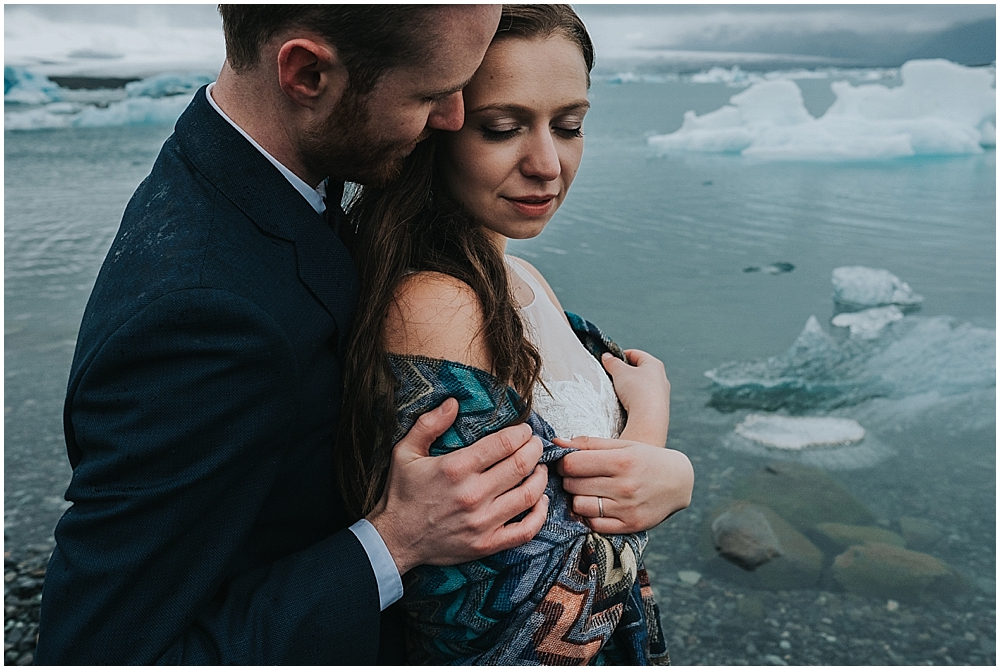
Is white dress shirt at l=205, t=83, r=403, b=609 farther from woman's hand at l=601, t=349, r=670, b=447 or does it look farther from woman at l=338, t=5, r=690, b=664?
woman's hand at l=601, t=349, r=670, b=447

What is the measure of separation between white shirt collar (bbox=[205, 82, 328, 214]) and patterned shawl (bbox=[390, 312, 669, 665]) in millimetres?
288

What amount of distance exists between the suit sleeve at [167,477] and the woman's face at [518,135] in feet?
1.90

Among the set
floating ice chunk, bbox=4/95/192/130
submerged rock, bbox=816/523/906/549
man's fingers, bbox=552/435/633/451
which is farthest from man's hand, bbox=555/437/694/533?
floating ice chunk, bbox=4/95/192/130

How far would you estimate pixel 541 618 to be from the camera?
141 centimetres

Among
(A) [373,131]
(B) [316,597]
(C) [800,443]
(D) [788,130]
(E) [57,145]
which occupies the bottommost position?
(E) [57,145]

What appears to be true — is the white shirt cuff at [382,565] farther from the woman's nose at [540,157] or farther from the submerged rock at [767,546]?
the submerged rock at [767,546]

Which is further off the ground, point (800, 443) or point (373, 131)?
point (373, 131)

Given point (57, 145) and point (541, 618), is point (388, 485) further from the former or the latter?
point (57, 145)

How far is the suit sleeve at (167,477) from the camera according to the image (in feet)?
3.51

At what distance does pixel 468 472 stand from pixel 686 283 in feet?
19.8

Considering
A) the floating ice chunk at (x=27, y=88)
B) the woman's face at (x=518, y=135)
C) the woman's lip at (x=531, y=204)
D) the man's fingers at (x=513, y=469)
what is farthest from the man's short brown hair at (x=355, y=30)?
the floating ice chunk at (x=27, y=88)

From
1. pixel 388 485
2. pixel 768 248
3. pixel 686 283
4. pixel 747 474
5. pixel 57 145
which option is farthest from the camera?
pixel 57 145

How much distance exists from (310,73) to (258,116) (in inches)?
4.5

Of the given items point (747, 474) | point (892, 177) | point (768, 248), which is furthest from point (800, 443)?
point (892, 177)
